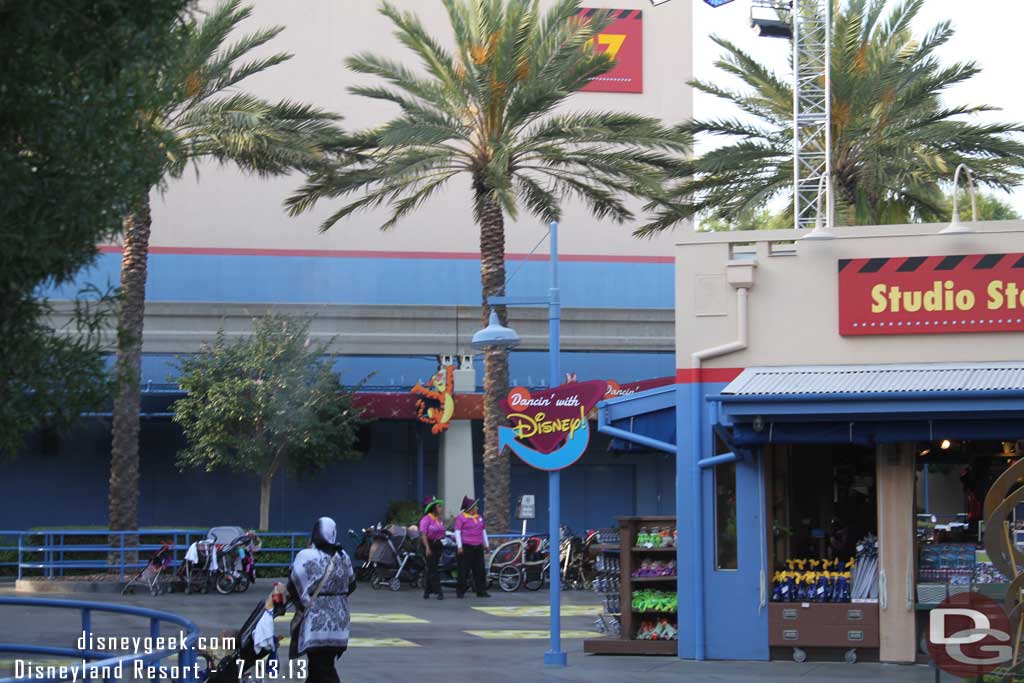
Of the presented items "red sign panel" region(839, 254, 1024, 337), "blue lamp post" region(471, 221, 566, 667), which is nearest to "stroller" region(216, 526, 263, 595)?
"blue lamp post" region(471, 221, 566, 667)

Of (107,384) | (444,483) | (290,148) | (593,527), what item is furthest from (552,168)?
(107,384)

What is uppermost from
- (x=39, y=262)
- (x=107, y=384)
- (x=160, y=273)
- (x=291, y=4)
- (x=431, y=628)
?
(x=291, y=4)

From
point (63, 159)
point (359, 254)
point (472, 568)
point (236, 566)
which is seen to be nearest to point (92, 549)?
point (236, 566)

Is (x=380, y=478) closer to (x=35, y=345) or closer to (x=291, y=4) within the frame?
(x=291, y=4)

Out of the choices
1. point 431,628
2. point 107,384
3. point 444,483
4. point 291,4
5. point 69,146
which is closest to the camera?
point 69,146

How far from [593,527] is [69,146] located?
28.1m

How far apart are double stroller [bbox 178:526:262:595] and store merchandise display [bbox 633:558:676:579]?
10.9m

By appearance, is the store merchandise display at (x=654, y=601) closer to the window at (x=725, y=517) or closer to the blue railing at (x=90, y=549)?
the window at (x=725, y=517)

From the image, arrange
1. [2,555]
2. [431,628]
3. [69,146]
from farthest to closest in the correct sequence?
[2,555] < [431,628] < [69,146]

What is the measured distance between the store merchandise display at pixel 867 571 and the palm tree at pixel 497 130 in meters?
12.3

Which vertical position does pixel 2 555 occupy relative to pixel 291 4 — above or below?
below

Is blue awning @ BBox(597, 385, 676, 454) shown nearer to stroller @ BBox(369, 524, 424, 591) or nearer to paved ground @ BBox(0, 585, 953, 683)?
paved ground @ BBox(0, 585, 953, 683)

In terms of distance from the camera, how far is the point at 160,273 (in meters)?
38.3

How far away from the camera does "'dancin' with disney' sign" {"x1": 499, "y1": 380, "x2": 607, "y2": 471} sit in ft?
54.4
